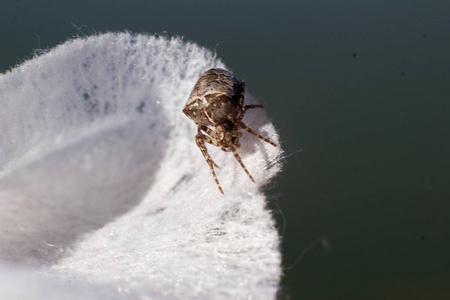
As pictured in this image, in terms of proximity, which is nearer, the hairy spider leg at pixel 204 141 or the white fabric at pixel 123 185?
the white fabric at pixel 123 185

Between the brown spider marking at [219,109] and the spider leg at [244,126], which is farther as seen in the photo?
the brown spider marking at [219,109]

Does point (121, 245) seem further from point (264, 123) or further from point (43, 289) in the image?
point (264, 123)

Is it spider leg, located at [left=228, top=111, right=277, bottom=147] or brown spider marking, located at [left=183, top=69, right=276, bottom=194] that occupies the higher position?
brown spider marking, located at [left=183, top=69, right=276, bottom=194]

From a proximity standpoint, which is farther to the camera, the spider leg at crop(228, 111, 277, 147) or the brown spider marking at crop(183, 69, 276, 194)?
the brown spider marking at crop(183, 69, 276, 194)

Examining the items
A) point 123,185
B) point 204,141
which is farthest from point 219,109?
point 123,185

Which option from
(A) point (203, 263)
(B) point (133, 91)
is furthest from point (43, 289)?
(B) point (133, 91)

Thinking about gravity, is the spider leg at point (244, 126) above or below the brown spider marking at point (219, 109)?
below
